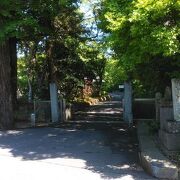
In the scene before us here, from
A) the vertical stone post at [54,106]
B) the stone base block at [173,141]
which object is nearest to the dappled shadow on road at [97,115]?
the vertical stone post at [54,106]

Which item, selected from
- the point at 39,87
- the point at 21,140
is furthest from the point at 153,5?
the point at 39,87

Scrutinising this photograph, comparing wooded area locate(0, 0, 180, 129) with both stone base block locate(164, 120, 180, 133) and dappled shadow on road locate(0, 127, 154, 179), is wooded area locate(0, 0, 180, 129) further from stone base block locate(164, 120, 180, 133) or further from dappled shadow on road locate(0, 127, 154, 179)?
dappled shadow on road locate(0, 127, 154, 179)

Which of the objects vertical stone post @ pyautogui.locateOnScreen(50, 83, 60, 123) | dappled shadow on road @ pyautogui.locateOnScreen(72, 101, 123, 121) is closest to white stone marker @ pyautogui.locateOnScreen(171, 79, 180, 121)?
vertical stone post @ pyautogui.locateOnScreen(50, 83, 60, 123)

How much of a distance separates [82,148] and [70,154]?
938 millimetres

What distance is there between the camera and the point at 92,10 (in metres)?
22.1

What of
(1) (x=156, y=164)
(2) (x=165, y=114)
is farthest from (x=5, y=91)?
(1) (x=156, y=164)

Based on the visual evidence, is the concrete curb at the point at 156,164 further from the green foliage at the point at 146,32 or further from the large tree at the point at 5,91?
the large tree at the point at 5,91

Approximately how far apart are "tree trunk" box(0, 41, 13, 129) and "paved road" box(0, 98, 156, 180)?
1405 millimetres

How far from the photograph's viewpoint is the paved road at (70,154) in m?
9.34

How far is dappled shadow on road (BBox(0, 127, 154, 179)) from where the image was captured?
1003cm

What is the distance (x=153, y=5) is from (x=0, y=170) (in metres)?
5.16

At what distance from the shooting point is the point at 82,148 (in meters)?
12.3

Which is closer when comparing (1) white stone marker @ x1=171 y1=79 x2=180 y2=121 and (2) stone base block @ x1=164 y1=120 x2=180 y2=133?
(2) stone base block @ x1=164 y1=120 x2=180 y2=133

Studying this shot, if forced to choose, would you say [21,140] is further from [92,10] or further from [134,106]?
[92,10]
